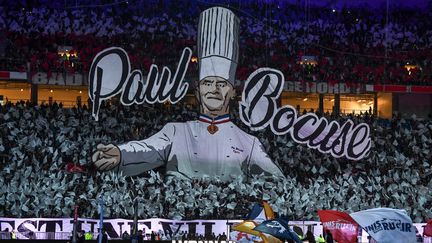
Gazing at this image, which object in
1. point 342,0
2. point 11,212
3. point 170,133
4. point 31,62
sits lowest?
point 11,212

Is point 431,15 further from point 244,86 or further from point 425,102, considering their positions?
point 244,86

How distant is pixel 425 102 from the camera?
123 feet

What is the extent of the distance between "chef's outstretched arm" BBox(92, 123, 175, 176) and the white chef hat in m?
2.31

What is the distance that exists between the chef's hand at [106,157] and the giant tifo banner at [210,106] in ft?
1.49

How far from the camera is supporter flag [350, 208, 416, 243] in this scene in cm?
907

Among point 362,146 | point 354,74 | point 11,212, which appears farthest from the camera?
point 354,74

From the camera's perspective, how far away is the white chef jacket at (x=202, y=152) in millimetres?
29562

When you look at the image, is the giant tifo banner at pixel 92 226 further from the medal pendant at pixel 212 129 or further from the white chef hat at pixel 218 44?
the white chef hat at pixel 218 44

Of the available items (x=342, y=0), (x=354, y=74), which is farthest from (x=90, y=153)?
(x=342, y=0)

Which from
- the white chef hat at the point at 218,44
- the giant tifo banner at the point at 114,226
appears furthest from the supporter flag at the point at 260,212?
the white chef hat at the point at 218,44

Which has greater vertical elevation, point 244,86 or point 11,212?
point 244,86

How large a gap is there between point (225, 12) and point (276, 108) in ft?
11.6

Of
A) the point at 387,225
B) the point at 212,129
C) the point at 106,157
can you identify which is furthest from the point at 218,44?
the point at 387,225

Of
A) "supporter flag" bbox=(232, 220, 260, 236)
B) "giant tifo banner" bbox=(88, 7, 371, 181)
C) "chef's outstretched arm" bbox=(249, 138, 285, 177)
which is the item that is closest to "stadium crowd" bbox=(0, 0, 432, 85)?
"giant tifo banner" bbox=(88, 7, 371, 181)
